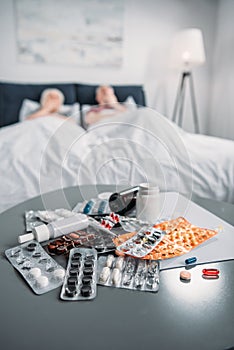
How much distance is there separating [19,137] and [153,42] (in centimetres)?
247

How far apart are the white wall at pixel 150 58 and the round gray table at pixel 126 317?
285cm

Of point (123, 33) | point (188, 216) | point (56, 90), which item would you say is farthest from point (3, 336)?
point (123, 33)

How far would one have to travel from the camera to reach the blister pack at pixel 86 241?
816mm

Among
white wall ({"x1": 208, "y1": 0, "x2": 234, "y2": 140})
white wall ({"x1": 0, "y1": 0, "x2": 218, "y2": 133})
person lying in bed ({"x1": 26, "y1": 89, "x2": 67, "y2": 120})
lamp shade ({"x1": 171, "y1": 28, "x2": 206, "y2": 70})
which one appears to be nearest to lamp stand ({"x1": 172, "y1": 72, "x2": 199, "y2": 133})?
white wall ({"x1": 0, "y1": 0, "x2": 218, "y2": 133})

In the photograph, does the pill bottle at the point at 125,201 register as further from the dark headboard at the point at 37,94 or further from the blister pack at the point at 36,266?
the dark headboard at the point at 37,94

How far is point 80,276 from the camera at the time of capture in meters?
0.70

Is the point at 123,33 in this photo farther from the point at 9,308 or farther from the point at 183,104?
the point at 9,308

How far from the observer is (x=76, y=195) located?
4.07ft

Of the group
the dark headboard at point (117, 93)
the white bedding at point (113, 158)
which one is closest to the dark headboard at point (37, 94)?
the dark headboard at point (117, 93)

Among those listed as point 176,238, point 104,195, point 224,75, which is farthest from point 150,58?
point 176,238

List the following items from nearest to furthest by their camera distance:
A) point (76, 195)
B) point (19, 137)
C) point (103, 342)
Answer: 1. point (103, 342)
2. point (76, 195)
3. point (19, 137)

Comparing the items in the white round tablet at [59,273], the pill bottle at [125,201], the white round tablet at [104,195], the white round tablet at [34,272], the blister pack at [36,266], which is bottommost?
the blister pack at [36,266]

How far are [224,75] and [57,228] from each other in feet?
10.7

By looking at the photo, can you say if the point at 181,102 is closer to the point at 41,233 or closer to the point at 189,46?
the point at 189,46
